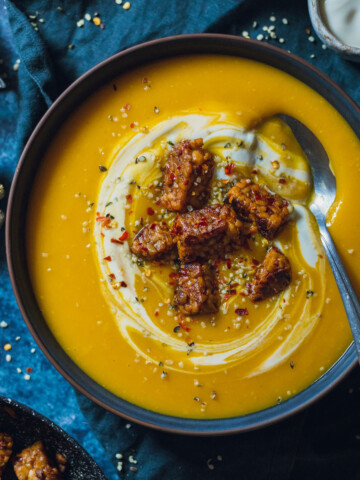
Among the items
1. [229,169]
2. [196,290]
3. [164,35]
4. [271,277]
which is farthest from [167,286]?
[164,35]

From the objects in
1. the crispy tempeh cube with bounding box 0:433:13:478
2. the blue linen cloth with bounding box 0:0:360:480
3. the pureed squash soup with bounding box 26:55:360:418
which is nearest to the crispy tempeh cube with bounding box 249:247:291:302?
the pureed squash soup with bounding box 26:55:360:418

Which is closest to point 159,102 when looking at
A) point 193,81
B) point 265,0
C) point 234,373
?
point 193,81

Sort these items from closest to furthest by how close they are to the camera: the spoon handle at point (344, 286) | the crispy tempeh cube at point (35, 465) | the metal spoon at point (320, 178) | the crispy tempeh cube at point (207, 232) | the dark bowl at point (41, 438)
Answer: the spoon handle at point (344, 286)
the crispy tempeh cube at point (207, 232)
the metal spoon at point (320, 178)
the dark bowl at point (41, 438)
the crispy tempeh cube at point (35, 465)

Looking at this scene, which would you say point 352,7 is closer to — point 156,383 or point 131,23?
point 131,23

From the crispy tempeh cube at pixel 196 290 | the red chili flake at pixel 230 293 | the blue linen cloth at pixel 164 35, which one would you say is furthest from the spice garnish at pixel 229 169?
the blue linen cloth at pixel 164 35

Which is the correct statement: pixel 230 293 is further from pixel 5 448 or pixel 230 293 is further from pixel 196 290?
pixel 5 448

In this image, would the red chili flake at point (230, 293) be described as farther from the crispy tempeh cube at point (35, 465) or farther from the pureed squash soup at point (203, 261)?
the crispy tempeh cube at point (35, 465)
